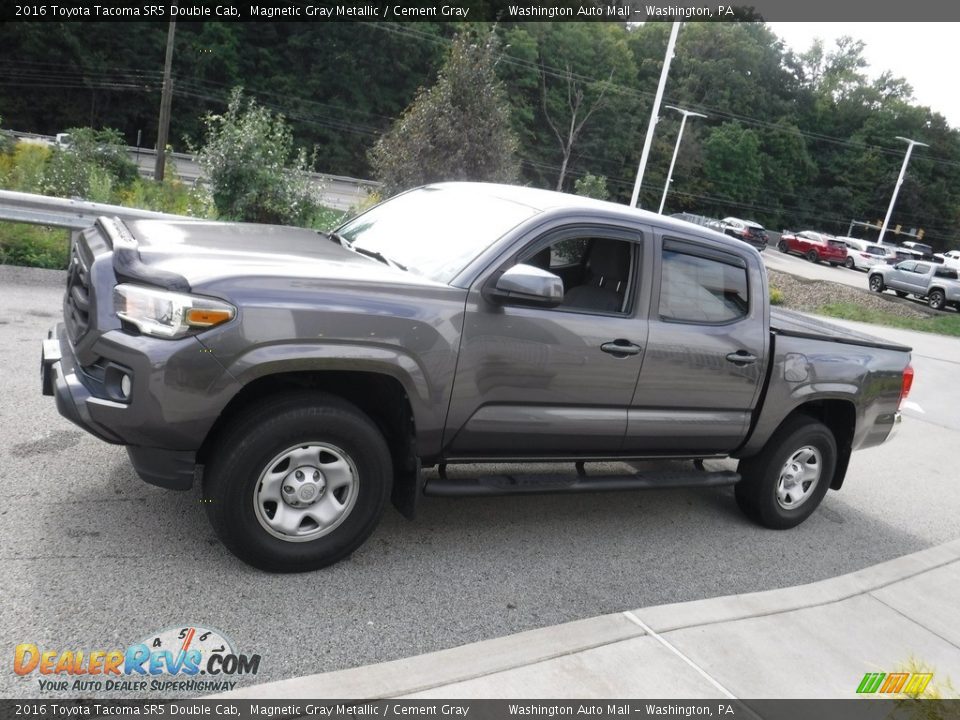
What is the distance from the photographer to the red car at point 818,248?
47.2m

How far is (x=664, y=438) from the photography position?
4707mm

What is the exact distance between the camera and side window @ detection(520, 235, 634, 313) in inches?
174

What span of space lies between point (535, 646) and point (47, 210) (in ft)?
25.4

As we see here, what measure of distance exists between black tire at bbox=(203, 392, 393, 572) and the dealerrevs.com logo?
53 cm

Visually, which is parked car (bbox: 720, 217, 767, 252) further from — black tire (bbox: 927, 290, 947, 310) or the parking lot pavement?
black tire (bbox: 927, 290, 947, 310)

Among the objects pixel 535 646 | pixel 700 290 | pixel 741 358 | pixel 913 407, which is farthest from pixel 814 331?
pixel 913 407

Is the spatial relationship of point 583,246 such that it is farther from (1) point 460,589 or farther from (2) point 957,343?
(2) point 957,343

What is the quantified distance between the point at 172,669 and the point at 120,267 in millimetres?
1670

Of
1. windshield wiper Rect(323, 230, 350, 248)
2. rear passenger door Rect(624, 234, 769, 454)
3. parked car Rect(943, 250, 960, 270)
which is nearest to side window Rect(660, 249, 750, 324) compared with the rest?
rear passenger door Rect(624, 234, 769, 454)

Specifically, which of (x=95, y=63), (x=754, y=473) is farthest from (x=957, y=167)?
(x=754, y=473)

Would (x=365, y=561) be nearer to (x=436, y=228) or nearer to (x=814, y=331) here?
(x=436, y=228)

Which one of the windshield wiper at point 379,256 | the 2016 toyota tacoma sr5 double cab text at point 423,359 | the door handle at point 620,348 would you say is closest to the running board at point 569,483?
the 2016 toyota tacoma sr5 double cab text at point 423,359

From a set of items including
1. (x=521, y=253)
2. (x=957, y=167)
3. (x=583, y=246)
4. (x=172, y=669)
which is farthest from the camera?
(x=957, y=167)

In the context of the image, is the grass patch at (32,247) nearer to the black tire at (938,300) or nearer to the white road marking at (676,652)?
the white road marking at (676,652)
